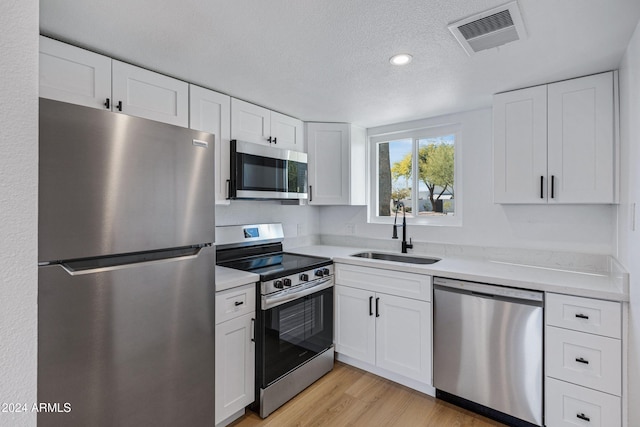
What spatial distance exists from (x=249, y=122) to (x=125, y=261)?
1.54m

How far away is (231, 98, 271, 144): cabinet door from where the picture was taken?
7.93 feet

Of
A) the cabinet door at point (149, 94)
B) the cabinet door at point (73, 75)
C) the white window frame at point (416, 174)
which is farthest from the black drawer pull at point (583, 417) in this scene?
the cabinet door at point (73, 75)

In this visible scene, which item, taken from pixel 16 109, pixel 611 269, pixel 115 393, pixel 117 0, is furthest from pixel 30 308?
pixel 611 269

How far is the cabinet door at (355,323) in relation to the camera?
8.39 feet

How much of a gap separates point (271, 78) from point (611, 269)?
8.44 feet

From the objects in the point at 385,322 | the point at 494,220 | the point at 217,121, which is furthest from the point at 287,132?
the point at 494,220

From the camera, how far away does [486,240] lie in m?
2.66

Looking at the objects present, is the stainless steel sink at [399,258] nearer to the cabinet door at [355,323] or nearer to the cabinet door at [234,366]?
the cabinet door at [355,323]

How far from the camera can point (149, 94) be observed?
192 centimetres

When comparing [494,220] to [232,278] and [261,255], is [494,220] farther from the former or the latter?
[232,278]

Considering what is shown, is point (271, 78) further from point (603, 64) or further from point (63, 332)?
point (603, 64)

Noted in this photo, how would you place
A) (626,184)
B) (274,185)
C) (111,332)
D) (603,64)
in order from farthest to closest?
(274,185) < (603,64) < (626,184) < (111,332)

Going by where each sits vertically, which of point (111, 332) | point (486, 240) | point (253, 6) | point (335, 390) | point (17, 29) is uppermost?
point (253, 6)

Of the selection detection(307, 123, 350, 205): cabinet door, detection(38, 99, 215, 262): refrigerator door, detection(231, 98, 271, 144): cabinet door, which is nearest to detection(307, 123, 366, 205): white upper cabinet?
detection(307, 123, 350, 205): cabinet door
